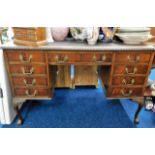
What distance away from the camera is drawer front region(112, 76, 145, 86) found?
140 cm

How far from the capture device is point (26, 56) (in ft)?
4.16

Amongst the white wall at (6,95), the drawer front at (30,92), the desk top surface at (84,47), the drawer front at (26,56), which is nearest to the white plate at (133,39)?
the desk top surface at (84,47)

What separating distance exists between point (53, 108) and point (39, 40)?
2.94ft

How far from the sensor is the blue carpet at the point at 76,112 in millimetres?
1639

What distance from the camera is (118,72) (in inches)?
53.7

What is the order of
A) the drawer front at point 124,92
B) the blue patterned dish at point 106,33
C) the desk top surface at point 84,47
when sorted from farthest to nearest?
the drawer front at point 124,92 < the blue patterned dish at point 106,33 < the desk top surface at point 84,47

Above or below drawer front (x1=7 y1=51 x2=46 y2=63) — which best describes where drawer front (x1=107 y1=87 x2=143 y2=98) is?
below

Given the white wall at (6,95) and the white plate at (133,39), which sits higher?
the white plate at (133,39)

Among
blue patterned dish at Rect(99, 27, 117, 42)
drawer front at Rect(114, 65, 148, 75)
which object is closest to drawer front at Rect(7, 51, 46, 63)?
blue patterned dish at Rect(99, 27, 117, 42)

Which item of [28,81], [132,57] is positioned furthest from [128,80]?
[28,81]

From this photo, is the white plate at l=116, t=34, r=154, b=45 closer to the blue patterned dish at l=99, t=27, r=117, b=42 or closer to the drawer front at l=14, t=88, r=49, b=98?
the blue patterned dish at l=99, t=27, r=117, b=42

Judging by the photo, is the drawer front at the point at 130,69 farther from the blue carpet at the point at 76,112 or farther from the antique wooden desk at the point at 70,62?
the blue carpet at the point at 76,112

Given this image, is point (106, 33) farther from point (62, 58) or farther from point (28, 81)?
point (28, 81)
